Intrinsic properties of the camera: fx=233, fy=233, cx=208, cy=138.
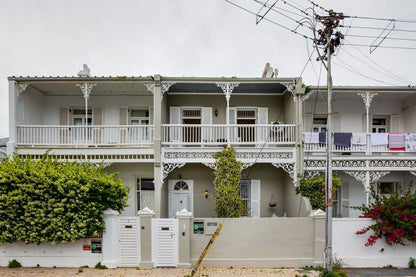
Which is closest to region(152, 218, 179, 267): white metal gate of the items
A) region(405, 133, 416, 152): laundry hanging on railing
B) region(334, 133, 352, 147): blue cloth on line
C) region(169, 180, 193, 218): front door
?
region(169, 180, 193, 218): front door

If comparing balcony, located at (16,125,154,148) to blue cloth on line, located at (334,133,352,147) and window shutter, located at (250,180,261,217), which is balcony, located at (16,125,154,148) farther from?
blue cloth on line, located at (334,133,352,147)

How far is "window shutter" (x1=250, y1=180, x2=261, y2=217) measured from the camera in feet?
36.2

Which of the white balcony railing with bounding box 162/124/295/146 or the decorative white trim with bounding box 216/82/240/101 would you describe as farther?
the decorative white trim with bounding box 216/82/240/101

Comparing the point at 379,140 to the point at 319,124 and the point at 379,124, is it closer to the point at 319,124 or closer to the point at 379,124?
the point at 319,124

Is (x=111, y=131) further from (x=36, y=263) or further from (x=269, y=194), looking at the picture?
(x=269, y=194)

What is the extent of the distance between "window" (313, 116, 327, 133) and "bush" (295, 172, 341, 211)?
3883 millimetres

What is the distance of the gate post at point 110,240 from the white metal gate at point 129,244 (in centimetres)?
15

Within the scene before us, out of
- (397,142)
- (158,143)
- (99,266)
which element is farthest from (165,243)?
(397,142)

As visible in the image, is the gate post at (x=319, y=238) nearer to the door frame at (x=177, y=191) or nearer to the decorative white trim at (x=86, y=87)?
the door frame at (x=177, y=191)

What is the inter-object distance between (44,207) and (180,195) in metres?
5.67

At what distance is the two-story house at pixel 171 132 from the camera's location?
31.9 ft

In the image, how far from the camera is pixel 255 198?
11164 mm

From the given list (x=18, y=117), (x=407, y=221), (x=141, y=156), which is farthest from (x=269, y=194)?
(x=18, y=117)

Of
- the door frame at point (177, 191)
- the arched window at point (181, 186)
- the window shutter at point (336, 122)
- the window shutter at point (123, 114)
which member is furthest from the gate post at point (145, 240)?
the window shutter at point (336, 122)
